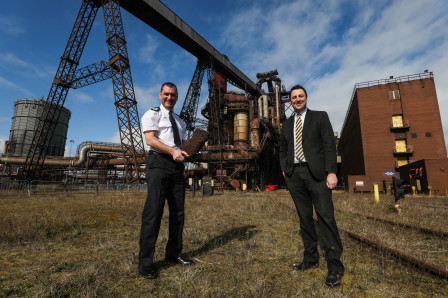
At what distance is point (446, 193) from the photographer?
17234mm

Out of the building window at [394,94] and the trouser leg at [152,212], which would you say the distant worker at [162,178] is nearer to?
the trouser leg at [152,212]

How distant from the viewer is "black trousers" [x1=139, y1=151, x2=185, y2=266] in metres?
2.32

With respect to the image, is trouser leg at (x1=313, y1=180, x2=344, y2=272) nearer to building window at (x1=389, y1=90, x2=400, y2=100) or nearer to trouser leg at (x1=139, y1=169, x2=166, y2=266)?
trouser leg at (x1=139, y1=169, x2=166, y2=266)

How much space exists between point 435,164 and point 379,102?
10313 millimetres

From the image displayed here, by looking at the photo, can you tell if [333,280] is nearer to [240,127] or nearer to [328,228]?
[328,228]

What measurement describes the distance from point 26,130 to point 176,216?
166 feet

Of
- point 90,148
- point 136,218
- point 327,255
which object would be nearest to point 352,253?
point 327,255

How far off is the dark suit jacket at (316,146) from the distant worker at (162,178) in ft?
4.11

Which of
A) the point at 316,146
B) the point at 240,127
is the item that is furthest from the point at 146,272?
the point at 240,127

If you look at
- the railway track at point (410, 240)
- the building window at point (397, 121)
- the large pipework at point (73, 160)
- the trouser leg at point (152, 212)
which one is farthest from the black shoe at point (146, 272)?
the large pipework at point (73, 160)

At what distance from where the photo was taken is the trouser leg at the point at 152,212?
2304 mm

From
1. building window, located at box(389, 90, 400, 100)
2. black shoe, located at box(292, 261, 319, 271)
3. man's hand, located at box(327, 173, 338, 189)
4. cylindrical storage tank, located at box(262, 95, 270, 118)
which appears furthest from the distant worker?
cylindrical storage tank, located at box(262, 95, 270, 118)

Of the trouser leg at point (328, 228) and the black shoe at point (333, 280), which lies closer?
the black shoe at point (333, 280)

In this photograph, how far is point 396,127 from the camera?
24.7m
